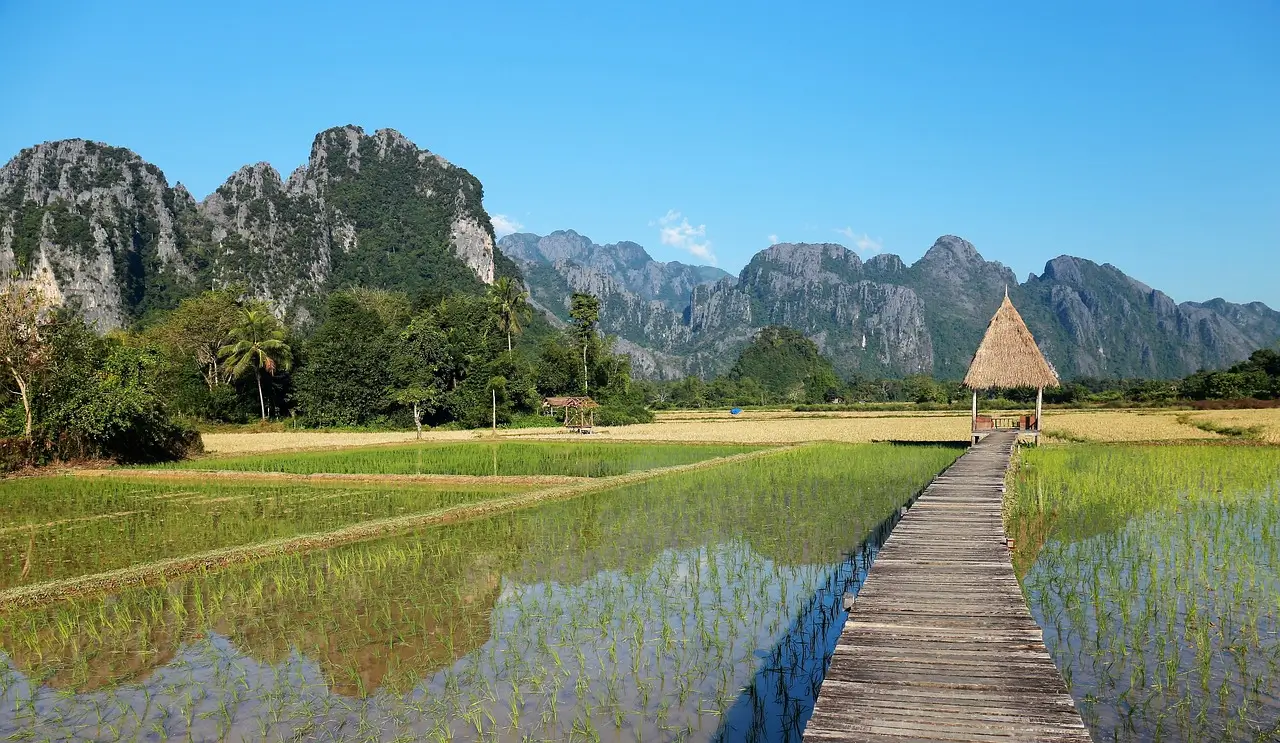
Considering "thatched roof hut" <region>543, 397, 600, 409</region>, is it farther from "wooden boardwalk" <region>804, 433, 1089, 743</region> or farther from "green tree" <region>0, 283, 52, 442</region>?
"wooden boardwalk" <region>804, 433, 1089, 743</region>

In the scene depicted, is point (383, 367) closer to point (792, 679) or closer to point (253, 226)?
point (792, 679)

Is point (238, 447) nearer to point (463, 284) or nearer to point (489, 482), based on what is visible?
point (489, 482)

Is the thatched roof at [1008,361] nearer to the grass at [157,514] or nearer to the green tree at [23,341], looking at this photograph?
the grass at [157,514]

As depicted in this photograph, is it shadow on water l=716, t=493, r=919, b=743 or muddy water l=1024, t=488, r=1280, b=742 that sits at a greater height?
muddy water l=1024, t=488, r=1280, b=742

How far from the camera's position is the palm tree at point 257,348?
46.3 m

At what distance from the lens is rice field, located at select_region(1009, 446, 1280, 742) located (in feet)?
17.6

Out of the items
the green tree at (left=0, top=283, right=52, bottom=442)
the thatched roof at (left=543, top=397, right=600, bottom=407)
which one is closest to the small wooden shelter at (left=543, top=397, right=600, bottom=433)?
the thatched roof at (left=543, top=397, right=600, bottom=407)

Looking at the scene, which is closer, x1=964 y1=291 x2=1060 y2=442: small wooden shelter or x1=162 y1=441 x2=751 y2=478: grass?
x1=162 y1=441 x2=751 y2=478: grass

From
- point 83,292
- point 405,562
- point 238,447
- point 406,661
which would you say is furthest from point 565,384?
point 83,292

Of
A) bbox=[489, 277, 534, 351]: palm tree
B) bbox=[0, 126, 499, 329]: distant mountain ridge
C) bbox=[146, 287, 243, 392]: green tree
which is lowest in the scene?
bbox=[146, 287, 243, 392]: green tree

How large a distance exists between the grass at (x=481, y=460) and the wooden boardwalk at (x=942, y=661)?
12.7 meters

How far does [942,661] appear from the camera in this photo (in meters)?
4.94

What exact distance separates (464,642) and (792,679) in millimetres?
2726

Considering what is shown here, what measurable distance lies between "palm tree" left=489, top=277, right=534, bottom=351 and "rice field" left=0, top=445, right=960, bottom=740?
46372 mm
